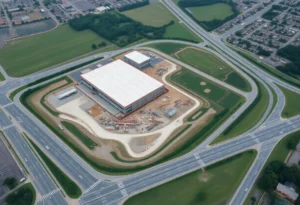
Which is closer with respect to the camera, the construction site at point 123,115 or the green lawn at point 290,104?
the construction site at point 123,115

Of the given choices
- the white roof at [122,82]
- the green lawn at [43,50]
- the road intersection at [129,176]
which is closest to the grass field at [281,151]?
the road intersection at [129,176]

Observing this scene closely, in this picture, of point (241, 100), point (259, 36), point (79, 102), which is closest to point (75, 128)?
point (79, 102)

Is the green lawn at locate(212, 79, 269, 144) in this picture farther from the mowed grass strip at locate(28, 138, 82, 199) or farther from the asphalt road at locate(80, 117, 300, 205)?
the mowed grass strip at locate(28, 138, 82, 199)

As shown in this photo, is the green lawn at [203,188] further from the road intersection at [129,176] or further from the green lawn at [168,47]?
the green lawn at [168,47]

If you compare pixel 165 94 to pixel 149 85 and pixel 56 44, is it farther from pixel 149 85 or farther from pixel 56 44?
pixel 56 44

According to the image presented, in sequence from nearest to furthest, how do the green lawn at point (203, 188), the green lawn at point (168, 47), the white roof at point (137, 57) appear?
1. the green lawn at point (203, 188)
2. the white roof at point (137, 57)
3. the green lawn at point (168, 47)

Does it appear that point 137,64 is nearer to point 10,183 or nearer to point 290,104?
point 290,104
